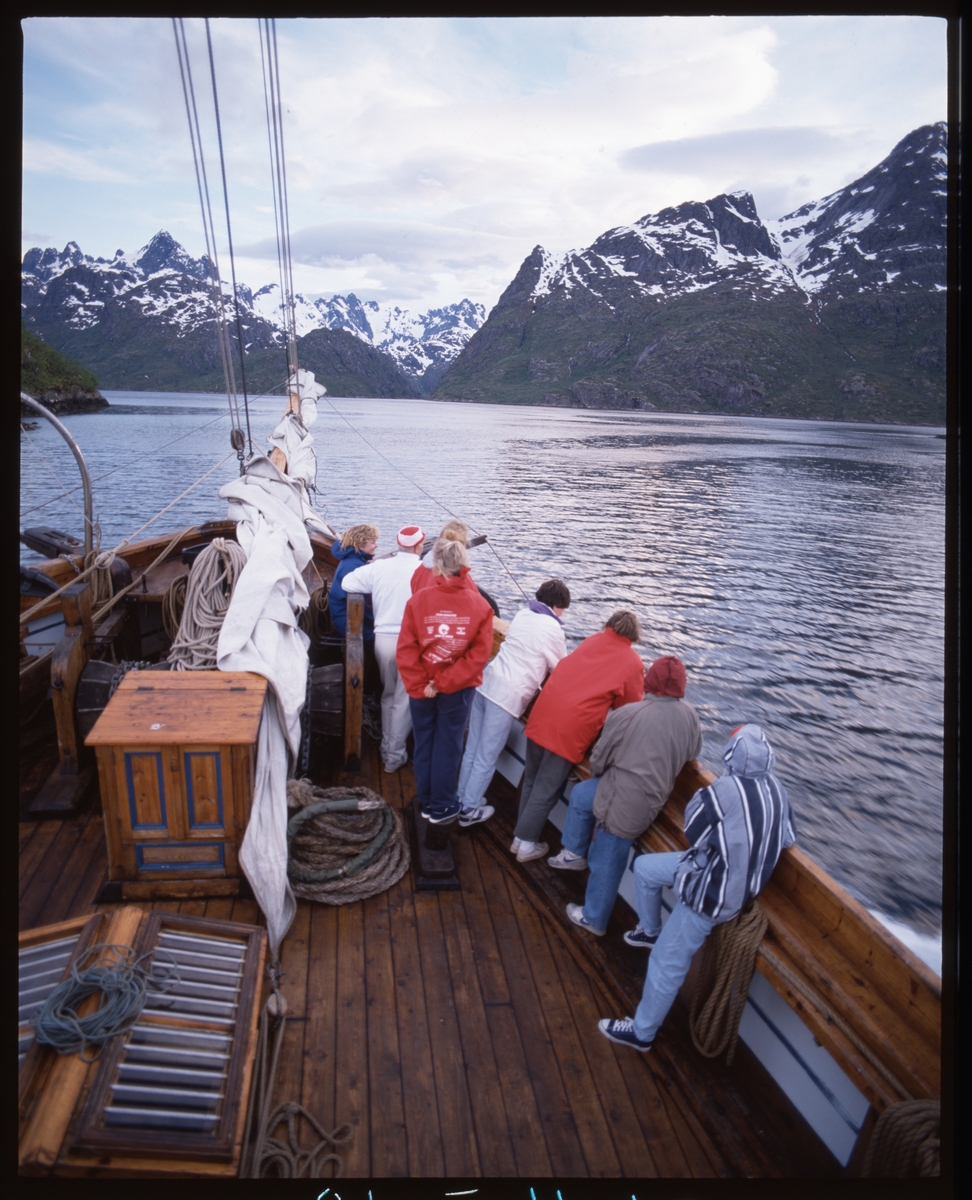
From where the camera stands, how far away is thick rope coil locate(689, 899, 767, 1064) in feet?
7.54

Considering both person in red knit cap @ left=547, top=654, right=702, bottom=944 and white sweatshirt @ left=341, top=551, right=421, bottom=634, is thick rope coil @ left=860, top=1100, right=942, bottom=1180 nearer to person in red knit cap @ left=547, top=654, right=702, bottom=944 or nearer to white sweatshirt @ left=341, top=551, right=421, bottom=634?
person in red knit cap @ left=547, top=654, right=702, bottom=944

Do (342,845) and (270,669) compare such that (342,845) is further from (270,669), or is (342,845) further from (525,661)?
(525,661)

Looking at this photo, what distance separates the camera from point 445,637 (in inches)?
119

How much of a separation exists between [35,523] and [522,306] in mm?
166238

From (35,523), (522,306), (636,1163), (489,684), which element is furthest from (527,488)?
(522,306)

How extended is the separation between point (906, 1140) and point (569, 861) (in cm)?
179

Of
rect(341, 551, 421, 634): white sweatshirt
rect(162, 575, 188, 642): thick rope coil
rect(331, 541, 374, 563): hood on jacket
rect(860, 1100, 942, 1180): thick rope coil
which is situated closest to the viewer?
rect(860, 1100, 942, 1180): thick rope coil

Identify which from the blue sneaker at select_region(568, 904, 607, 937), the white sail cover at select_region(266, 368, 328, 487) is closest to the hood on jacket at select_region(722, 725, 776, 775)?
the blue sneaker at select_region(568, 904, 607, 937)

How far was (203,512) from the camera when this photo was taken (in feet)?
60.0

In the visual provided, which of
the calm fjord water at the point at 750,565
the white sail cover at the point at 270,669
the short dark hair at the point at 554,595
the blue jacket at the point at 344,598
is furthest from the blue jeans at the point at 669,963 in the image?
the calm fjord water at the point at 750,565

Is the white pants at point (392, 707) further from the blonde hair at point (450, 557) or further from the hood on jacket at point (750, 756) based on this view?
the hood on jacket at point (750, 756)

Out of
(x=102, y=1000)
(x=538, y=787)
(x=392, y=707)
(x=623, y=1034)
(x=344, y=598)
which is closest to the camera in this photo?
(x=102, y=1000)

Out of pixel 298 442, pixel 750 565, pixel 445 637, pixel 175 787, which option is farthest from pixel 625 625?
pixel 750 565

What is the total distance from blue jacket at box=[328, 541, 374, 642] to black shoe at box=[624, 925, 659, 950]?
221 cm
